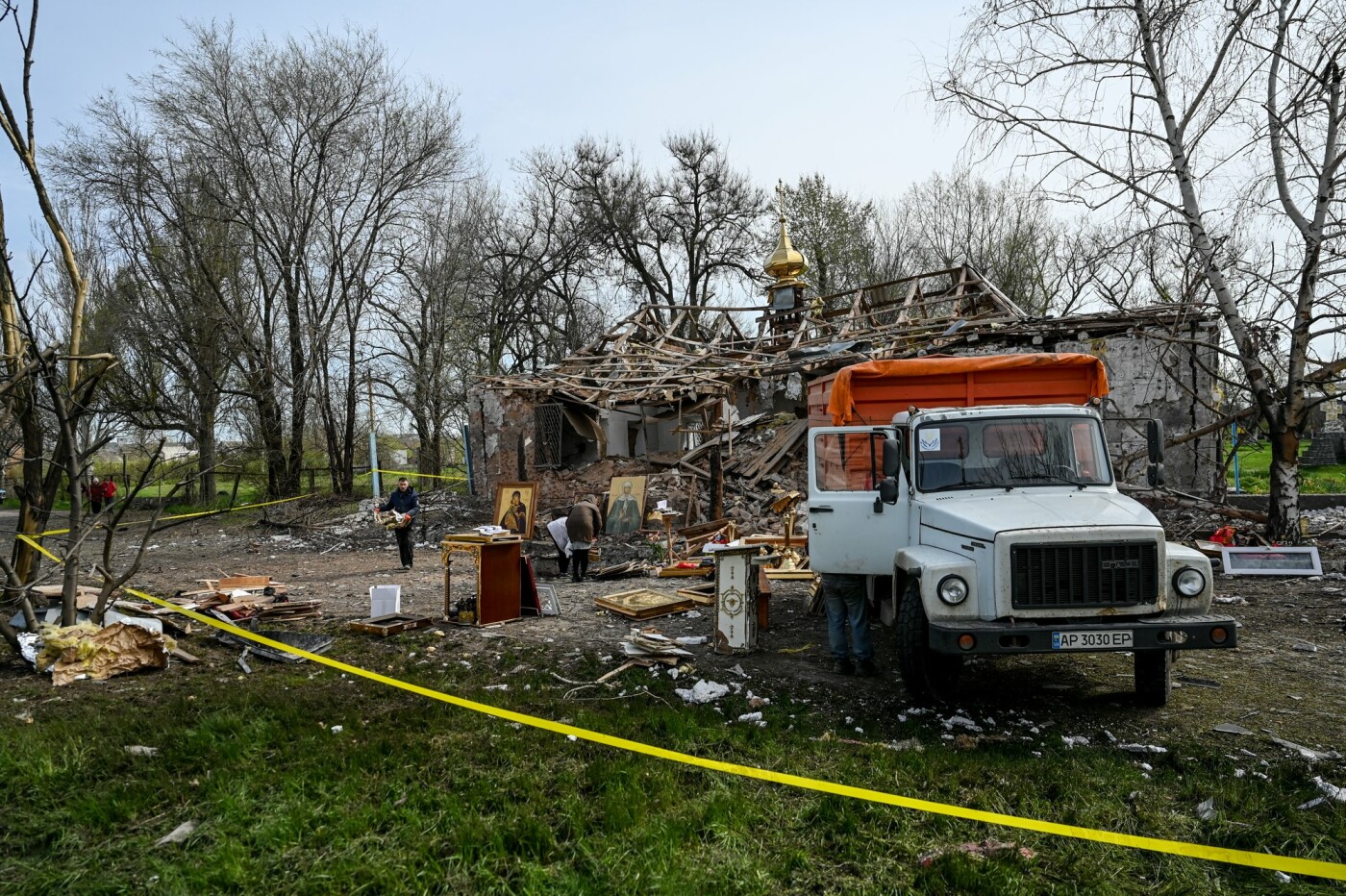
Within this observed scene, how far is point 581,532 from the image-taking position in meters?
13.1

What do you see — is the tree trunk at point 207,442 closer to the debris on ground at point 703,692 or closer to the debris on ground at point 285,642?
the debris on ground at point 285,642

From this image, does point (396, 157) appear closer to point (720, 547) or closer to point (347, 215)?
point (347, 215)

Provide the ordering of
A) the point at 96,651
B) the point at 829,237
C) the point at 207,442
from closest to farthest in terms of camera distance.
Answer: the point at 96,651 → the point at 207,442 → the point at 829,237

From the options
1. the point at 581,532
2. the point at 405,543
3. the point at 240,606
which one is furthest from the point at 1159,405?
the point at 240,606

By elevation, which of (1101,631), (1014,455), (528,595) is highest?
(1014,455)

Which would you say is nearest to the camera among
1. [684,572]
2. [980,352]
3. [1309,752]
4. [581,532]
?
[1309,752]

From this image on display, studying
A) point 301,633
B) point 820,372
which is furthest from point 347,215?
point 301,633

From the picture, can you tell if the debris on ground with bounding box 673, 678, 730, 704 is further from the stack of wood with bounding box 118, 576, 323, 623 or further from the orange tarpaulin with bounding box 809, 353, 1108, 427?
the stack of wood with bounding box 118, 576, 323, 623

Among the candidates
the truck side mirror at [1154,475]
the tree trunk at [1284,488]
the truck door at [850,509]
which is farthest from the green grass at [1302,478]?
the truck door at [850,509]

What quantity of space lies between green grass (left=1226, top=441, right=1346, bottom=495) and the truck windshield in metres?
15.6

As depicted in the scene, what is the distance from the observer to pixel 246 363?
1096 inches

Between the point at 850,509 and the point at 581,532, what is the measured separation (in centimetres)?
686

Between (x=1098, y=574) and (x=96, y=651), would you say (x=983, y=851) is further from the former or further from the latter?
(x=96, y=651)

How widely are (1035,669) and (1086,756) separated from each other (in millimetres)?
2129
